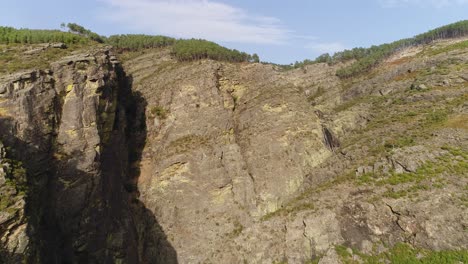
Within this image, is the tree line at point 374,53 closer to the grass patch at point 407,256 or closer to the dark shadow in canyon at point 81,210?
the grass patch at point 407,256

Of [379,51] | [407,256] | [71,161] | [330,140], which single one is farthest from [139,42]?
[379,51]

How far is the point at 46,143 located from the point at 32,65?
35.5ft

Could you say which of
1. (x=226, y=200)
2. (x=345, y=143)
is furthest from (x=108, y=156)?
(x=345, y=143)

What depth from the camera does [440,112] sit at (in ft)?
169

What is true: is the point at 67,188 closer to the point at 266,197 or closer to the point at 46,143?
the point at 46,143

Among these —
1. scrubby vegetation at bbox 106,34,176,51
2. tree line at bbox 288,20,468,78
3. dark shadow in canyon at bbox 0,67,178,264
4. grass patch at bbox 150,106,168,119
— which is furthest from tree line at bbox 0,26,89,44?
tree line at bbox 288,20,468,78

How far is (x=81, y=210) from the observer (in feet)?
122

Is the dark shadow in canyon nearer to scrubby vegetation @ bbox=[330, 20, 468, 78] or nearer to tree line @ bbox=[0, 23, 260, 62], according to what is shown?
tree line @ bbox=[0, 23, 260, 62]

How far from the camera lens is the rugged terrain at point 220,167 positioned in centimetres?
3556

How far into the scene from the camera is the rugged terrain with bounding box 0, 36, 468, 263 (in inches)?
1400

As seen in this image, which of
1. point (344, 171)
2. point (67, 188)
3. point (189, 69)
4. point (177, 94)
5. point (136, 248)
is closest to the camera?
point (67, 188)

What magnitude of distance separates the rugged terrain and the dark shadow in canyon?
145 mm

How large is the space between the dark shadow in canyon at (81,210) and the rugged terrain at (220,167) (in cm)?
15

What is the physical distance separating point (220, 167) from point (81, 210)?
1900 cm
